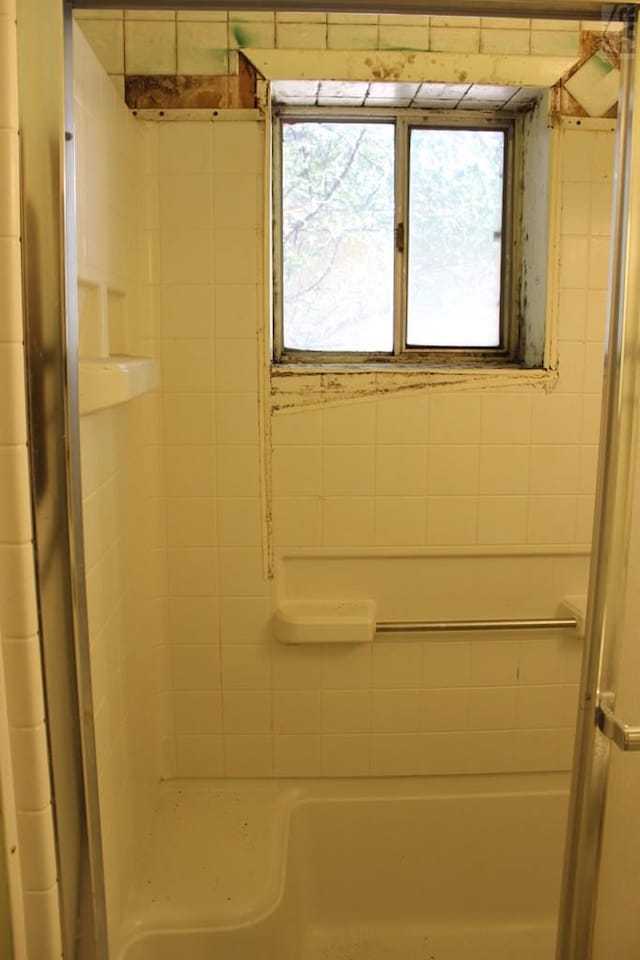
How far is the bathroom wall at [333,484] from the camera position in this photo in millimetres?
1879

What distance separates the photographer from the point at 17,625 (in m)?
0.93

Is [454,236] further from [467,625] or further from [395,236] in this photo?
[467,625]

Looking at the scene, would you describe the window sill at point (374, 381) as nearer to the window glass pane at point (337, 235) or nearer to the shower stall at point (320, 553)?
the shower stall at point (320, 553)

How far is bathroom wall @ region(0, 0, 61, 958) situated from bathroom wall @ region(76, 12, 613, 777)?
106cm

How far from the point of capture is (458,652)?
210 centimetres

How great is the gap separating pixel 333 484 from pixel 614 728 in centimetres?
107

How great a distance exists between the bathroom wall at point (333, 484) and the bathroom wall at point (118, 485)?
0.20 feet

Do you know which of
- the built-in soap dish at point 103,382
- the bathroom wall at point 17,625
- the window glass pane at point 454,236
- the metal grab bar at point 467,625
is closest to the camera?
the bathroom wall at point 17,625

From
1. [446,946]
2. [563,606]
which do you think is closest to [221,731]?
[446,946]

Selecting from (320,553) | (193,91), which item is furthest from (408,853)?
(193,91)

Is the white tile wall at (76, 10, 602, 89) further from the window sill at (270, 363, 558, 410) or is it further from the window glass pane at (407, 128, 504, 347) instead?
the window sill at (270, 363, 558, 410)

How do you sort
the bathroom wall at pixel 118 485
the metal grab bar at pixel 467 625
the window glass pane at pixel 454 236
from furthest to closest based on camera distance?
the window glass pane at pixel 454 236 < the metal grab bar at pixel 467 625 < the bathroom wall at pixel 118 485

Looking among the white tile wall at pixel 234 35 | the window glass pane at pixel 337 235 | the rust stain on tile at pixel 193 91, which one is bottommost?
the window glass pane at pixel 337 235

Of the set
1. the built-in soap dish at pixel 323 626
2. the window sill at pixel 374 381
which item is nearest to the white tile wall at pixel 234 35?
the window sill at pixel 374 381
